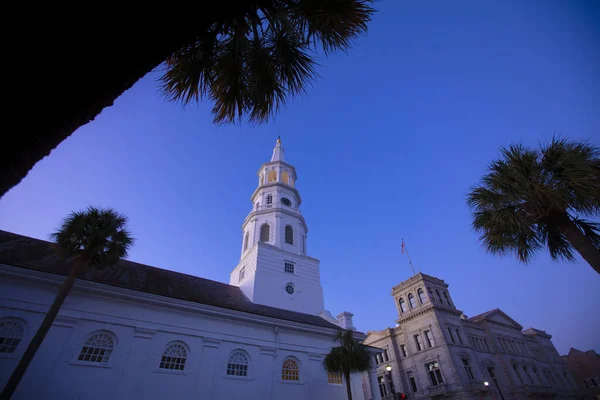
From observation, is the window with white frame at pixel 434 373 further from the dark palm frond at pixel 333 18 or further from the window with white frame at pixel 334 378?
the dark palm frond at pixel 333 18

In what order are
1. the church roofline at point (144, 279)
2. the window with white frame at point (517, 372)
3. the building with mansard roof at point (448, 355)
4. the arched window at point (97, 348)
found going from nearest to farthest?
the arched window at point (97, 348) < the church roofline at point (144, 279) < the building with mansard roof at point (448, 355) < the window with white frame at point (517, 372)

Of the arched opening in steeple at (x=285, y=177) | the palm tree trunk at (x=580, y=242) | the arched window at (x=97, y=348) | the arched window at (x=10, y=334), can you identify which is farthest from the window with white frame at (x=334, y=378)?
the arched opening in steeple at (x=285, y=177)

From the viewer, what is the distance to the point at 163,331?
1678cm

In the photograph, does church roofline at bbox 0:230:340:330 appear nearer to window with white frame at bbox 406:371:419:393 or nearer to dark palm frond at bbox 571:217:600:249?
dark palm frond at bbox 571:217:600:249

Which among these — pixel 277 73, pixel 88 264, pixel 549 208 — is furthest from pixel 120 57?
pixel 88 264

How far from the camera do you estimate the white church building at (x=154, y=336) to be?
13.9m

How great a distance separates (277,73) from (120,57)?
4.94m

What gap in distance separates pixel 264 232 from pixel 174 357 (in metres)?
14.8

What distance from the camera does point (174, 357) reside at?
16.5 m

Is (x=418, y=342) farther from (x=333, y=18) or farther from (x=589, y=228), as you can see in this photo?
(x=333, y=18)

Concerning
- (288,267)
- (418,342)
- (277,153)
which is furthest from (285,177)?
(418,342)

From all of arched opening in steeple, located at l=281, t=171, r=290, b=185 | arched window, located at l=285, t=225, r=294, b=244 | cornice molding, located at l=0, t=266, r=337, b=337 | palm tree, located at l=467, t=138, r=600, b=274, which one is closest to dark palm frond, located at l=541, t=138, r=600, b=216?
palm tree, located at l=467, t=138, r=600, b=274

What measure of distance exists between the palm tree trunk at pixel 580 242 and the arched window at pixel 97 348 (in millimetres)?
21435

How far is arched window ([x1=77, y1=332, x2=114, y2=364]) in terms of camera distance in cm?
1468
